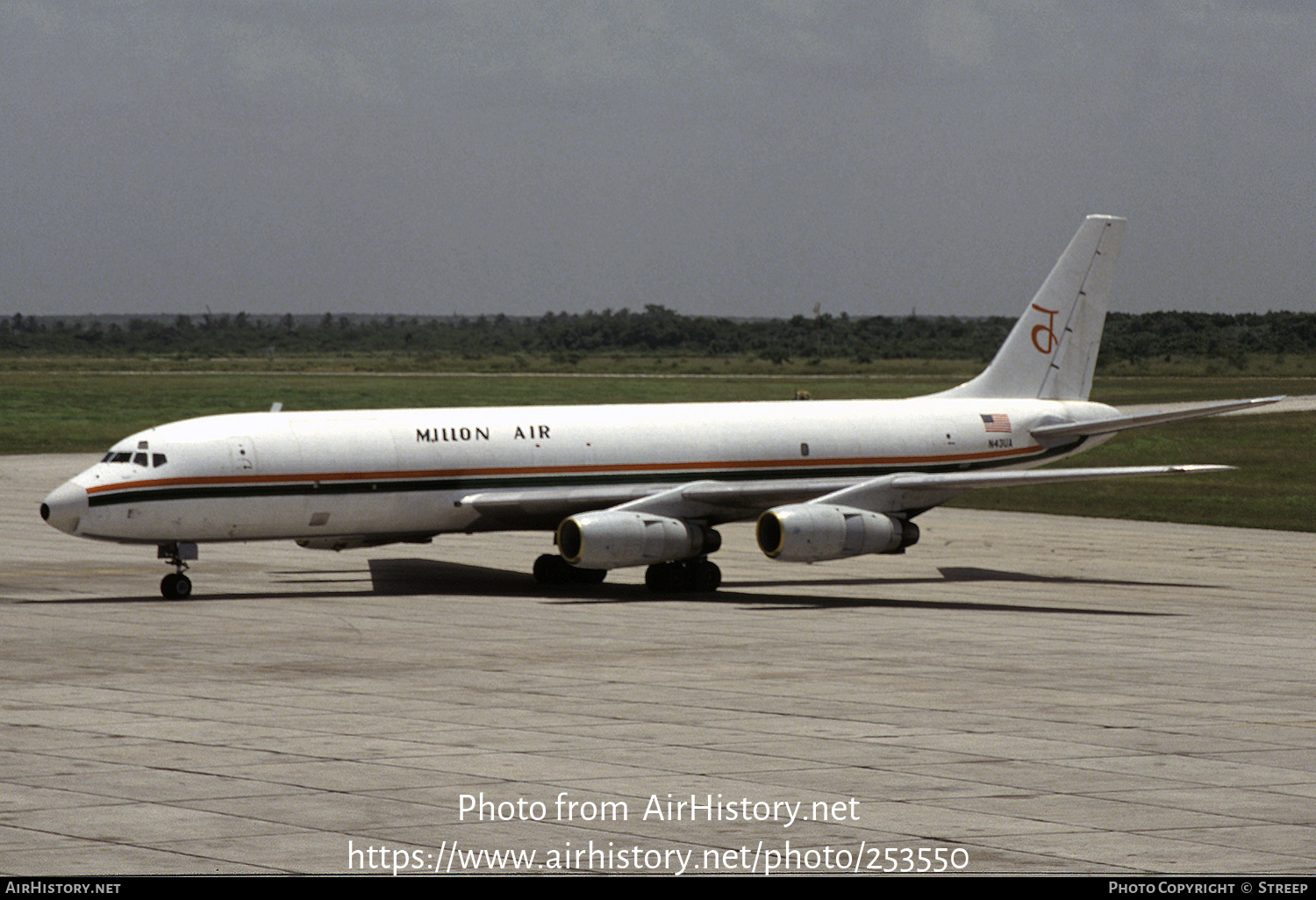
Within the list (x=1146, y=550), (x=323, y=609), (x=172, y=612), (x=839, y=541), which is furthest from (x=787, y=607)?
(x=1146, y=550)

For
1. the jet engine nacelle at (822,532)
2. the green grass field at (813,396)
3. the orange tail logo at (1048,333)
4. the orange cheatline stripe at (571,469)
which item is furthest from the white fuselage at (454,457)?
the green grass field at (813,396)

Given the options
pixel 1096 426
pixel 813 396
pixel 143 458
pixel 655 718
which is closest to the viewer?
pixel 655 718

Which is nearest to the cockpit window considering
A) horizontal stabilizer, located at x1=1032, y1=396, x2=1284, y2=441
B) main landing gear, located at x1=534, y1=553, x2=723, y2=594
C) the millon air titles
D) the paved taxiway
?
the paved taxiway

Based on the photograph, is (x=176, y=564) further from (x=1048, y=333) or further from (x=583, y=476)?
(x=1048, y=333)

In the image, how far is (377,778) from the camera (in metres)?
20.3

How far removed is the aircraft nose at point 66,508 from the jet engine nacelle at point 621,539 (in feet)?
30.6

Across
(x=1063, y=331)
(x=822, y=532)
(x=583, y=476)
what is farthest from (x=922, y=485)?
(x=1063, y=331)

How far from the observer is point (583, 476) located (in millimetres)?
40062

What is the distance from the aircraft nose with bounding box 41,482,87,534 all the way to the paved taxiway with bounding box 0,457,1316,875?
5.69 ft

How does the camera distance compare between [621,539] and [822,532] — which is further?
[822,532]

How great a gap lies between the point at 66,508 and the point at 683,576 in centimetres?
1267

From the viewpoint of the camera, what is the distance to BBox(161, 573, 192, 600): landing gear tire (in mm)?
37812

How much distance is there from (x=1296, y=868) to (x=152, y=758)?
12.5m
